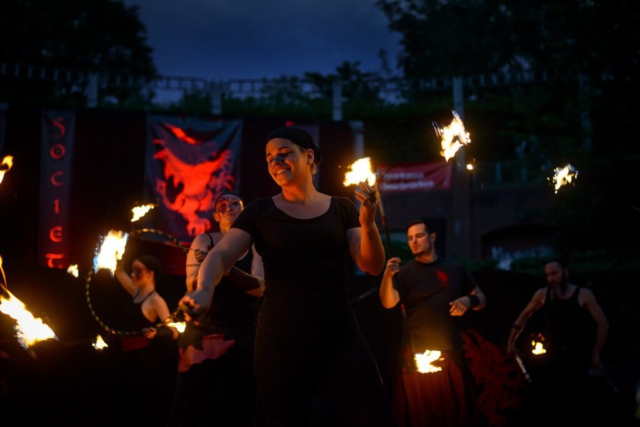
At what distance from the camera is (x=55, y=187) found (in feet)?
30.2

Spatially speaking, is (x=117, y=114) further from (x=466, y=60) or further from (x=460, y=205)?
(x=466, y=60)

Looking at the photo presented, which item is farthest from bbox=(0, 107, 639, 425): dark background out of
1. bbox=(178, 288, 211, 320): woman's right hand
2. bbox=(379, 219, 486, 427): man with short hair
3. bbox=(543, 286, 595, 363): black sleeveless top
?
bbox=(178, 288, 211, 320): woman's right hand

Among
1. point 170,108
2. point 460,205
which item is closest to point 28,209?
point 170,108

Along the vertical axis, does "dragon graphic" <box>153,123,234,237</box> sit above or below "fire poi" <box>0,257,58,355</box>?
above

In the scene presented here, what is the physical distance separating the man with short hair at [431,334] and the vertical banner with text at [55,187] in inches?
213

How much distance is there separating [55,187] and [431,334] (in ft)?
20.0

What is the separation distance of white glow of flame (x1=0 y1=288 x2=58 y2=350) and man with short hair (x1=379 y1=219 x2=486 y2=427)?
2.78 m

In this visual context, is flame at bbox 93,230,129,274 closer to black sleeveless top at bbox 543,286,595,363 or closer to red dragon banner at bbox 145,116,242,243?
red dragon banner at bbox 145,116,242,243

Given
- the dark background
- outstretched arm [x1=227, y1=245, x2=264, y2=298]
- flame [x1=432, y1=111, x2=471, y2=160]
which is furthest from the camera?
the dark background

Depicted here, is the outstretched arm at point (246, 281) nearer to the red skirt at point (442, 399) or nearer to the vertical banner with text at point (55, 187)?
the red skirt at point (442, 399)

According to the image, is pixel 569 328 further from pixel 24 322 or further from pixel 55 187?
pixel 55 187

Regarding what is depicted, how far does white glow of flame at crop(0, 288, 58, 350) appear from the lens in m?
4.59

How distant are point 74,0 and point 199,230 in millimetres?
22038

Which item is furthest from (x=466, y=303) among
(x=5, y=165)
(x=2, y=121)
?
(x=2, y=121)
